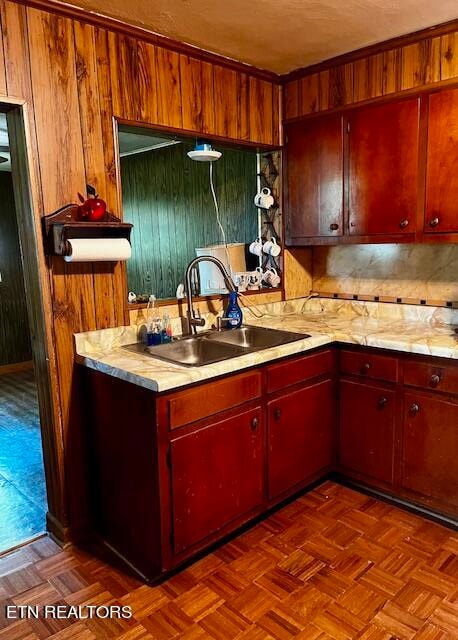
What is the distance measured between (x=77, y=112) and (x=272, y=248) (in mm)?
1406

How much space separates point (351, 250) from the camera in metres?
3.06

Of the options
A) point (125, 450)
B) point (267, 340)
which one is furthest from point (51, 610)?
point (267, 340)

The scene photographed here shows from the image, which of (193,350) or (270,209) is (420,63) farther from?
(193,350)

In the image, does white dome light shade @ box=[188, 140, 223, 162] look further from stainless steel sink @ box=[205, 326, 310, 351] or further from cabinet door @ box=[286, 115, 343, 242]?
stainless steel sink @ box=[205, 326, 310, 351]

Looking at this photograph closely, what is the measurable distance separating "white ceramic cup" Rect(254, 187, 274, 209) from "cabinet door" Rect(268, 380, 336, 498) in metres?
1.18

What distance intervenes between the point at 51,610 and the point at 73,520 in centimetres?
44

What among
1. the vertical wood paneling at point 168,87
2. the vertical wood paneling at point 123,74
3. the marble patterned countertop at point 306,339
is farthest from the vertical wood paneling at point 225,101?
the marble patterned countertop at point 306,339

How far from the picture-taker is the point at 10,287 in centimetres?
538

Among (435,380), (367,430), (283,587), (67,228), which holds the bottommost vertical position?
(283,587)

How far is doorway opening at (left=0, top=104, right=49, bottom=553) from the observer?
2.06m

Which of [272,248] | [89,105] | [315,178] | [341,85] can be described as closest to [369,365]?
[272,248]

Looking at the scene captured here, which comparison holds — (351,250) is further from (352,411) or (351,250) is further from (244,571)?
(244,571)

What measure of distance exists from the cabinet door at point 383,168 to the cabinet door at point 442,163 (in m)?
0.07

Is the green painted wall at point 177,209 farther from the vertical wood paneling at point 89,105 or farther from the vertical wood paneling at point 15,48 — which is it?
the vertical wood paneling at point 15,48
